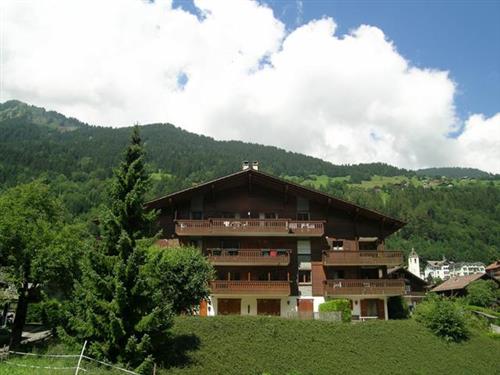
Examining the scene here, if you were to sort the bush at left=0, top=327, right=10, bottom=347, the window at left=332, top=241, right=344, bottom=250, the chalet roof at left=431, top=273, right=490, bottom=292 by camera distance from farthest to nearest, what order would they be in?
A: the chalet roof at left=431, top=273, right=490, bottom=292 → the window at left=332, top=241, right=344, bottom=250 → the bush at left=0, top=327, right=10, bottom=347

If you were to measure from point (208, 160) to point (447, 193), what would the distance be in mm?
96150

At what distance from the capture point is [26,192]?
97.3 feet

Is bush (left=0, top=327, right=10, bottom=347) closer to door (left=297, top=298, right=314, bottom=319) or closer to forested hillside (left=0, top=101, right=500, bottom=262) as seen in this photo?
door (left=297, top=298, right=314, bottom=319)

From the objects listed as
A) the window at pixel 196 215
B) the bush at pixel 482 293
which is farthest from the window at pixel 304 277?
the bush at pixel 482 293

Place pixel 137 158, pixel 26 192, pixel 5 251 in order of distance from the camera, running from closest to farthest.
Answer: pixel 137 158 < pixel 5 251 < pixel 26 192

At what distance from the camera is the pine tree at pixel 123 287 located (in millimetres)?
19734

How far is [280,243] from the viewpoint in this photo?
39188 mm

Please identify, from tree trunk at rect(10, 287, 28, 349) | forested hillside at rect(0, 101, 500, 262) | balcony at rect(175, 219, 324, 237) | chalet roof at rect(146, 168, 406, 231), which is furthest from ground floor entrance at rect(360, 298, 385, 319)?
forested hillside at rect(0, 101, 500, 262)

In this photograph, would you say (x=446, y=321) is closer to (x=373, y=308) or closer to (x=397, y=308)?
(x=373, y=308)

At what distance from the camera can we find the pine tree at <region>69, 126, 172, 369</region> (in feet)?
64.7

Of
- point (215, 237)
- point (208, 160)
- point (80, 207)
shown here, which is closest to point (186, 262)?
point (215, 237)

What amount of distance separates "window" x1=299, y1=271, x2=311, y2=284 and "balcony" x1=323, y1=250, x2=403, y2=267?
1.91 metres

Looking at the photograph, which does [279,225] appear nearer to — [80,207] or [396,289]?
[396,289]

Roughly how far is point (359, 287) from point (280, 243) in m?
7.43
